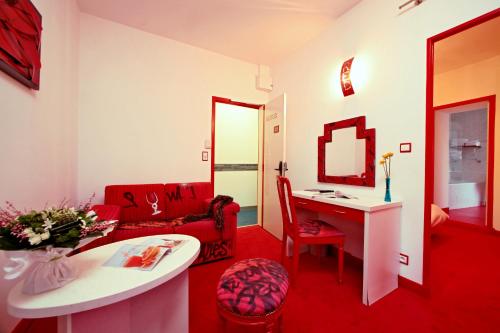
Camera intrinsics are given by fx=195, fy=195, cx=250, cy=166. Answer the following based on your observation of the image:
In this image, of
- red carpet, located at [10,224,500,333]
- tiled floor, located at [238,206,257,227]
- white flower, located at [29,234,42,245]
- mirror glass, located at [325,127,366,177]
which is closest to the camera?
white flower, located at [29,234,42,245]

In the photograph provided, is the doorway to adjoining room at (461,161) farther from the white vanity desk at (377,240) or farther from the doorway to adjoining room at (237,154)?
the doorway to adjoining room at (237,154)

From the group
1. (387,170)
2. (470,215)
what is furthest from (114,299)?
(470,215)

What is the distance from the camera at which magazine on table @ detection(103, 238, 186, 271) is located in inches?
37.7

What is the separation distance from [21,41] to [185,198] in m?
1.94

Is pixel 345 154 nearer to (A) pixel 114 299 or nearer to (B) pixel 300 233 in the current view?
(B) pixel 300 233

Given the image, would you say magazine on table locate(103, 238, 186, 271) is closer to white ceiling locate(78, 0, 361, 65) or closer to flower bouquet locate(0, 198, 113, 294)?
flower bouquet locate(0, 198, 113, 294)

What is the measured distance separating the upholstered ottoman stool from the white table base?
228 millimetres

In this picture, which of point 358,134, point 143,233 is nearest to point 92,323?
point 143,233

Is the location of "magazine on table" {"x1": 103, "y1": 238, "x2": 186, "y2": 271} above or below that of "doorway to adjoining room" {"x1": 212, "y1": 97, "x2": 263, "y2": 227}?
below

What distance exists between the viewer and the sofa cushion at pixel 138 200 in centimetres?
230

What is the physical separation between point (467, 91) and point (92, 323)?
511 cm

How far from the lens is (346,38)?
7.33 ft

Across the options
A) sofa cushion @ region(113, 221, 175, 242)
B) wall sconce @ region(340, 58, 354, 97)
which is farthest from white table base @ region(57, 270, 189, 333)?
wall sconce @ region(340, 58, 354, 97)

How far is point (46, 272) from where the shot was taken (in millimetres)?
768
